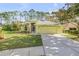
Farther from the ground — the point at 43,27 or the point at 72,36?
the point at 43,27

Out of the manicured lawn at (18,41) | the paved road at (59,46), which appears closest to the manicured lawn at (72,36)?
the paved road at (59,46)

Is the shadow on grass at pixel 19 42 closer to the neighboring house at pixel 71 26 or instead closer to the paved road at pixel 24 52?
the paved road at pixel 24 52

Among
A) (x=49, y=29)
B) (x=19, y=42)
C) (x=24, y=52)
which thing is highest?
(x=49, y=29)

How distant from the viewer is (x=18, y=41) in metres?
3.86

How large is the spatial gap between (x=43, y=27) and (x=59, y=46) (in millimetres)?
372

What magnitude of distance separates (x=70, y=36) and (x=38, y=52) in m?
0.54

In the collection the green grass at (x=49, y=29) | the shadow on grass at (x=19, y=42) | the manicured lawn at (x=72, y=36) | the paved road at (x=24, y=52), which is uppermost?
the green grass at (x=49, y=29)

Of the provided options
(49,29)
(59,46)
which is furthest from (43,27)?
(59,46)

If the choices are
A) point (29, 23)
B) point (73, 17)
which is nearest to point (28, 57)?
point (29, 23)

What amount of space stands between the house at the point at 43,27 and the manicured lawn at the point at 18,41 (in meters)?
0.11

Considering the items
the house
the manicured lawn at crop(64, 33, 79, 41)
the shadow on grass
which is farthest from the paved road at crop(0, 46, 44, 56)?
the manicured lawn at crop(64, 33, 79, 41)

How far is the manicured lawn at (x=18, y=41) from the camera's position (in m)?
3.84

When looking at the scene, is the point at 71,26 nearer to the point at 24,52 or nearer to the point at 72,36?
the point at 72,36

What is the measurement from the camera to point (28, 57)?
383 cm
